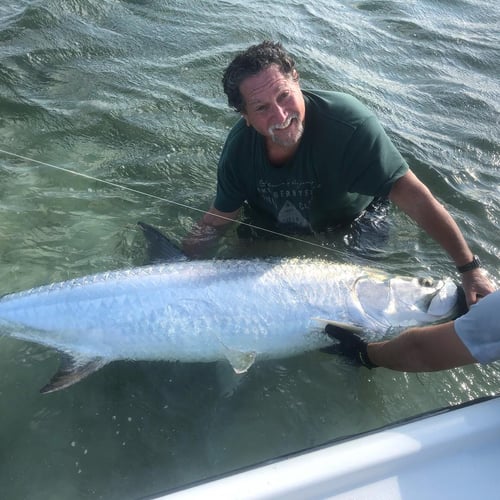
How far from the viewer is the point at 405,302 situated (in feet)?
10.00

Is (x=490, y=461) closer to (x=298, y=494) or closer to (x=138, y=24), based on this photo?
(x=298, y=494)

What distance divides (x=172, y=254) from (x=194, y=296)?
427mm

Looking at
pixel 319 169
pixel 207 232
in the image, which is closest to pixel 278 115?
pixel 319 169

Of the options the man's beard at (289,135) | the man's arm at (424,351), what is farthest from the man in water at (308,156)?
the man's arm at (424,351)

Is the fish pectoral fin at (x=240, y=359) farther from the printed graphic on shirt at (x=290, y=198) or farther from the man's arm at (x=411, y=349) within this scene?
the printed graphic on shirt at (x=290, y=198)

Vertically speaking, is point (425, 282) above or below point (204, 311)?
above

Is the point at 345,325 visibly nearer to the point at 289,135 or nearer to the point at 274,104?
the point at 289,135

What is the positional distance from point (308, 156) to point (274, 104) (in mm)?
473

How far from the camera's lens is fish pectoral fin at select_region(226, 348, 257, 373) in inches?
111

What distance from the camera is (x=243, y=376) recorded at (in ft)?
9.95

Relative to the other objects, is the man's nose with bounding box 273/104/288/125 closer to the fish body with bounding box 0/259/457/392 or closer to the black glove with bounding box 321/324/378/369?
the fish body with bounding box 0/259/457/392

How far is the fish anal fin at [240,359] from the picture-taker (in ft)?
9.24

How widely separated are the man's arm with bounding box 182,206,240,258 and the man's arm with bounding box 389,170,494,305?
4.26ft

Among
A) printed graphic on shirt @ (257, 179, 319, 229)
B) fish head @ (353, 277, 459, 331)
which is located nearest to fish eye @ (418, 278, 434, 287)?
fish head @ (353, 277, 459, 331)
